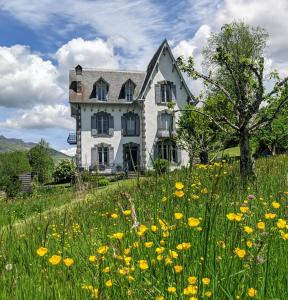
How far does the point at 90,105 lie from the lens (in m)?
42.5

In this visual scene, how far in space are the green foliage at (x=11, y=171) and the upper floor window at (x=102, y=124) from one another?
8.40 meters

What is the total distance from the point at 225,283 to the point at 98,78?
42.2 m

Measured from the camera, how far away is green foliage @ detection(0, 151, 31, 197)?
28956 millimetres

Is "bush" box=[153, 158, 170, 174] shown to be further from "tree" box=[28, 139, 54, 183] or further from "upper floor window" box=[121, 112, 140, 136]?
"tree" box=[28, 139, 54, 183]

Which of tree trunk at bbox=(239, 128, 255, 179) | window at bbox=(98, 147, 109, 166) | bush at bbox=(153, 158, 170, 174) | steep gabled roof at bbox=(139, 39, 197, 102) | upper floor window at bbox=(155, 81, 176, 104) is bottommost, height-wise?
bush at bbox=(153, 158, 170, 174)

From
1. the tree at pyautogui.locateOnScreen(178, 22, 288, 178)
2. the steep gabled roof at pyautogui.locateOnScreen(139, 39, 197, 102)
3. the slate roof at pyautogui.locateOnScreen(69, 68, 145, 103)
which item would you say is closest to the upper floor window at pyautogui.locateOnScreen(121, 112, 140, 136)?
the slate roof at pyautogui.locateOnScreen(69, 68, 145, 103)

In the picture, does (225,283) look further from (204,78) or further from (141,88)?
(141,88)

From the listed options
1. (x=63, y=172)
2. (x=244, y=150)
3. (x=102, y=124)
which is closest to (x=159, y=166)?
(x=244, y=150)

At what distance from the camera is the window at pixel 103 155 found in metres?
42.8

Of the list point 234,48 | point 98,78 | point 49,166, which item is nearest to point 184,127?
point 98,78

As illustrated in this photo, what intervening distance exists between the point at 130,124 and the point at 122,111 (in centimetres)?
169

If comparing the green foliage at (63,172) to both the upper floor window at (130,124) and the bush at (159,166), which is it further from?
the bush at (159,166)

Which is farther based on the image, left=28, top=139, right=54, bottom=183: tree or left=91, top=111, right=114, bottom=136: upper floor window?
left=28, top=139, right=54, bottom=183: tree

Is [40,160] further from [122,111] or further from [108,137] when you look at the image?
[122,111]
